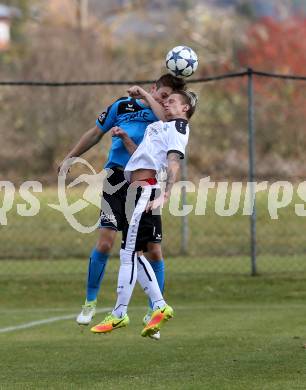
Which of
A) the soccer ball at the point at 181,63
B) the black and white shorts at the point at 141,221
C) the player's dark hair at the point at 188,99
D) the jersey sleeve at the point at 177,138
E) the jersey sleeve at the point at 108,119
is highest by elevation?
the soccer ball at the point at 181,63

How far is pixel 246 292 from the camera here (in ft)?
47.3

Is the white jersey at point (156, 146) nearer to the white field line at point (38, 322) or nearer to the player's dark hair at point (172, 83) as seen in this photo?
the player's dark hair at point (172, 83)

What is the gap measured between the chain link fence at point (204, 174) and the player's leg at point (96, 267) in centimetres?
460

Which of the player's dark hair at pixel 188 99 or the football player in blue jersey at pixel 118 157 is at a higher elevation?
the player's dark hair at pixel 188 99

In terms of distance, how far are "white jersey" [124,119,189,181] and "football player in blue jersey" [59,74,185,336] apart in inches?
6.5

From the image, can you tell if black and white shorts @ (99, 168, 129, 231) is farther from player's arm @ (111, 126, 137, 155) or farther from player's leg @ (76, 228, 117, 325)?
player's arm @ (111, 126, 137, 155)

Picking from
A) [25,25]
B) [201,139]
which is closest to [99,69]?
[201,139]

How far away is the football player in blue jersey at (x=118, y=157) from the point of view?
939 cm

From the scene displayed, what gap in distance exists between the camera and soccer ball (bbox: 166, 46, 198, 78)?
9328mm

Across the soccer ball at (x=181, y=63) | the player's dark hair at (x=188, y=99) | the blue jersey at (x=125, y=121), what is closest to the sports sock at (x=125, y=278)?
the blue jersey at (x=125, y=121)

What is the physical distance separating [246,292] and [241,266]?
1.72 meters

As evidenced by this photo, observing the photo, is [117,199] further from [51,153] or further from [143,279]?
[51,153]

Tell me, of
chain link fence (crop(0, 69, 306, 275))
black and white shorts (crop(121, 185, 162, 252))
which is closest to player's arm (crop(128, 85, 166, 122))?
black and white shorts (crop(121, 185, 162, 252))

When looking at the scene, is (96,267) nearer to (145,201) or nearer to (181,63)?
(145,201)
